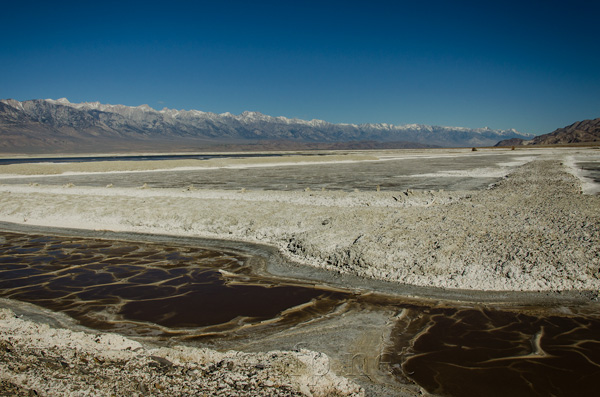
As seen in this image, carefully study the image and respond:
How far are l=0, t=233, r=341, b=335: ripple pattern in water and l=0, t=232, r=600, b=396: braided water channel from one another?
A: 0.02 m

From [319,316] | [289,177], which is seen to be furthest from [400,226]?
[289,177]

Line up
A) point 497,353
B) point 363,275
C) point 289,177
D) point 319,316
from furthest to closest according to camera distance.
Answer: point 289,177 < point 363,275 < point 319,316 < point 497,353

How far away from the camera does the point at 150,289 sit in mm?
8289

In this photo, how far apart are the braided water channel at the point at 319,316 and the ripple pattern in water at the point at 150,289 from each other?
21mm

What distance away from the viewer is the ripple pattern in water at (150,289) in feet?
22.2

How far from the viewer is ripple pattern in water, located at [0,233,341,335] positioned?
677 cm

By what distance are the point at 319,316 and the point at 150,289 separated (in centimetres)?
361

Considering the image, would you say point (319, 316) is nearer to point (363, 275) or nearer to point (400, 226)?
point (363, 275)

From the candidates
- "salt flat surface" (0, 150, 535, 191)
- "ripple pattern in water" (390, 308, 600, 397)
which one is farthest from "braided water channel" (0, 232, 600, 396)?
"salt flat surface" (0, 150, 535, 191)

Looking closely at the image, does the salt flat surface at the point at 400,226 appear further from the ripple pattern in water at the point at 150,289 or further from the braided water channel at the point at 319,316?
the ripple pattern in water at the point at 150,289

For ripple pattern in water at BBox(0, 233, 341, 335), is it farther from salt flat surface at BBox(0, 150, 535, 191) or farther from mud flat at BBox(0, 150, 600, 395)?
salt flat surface at BBox(0, 150, 535, 191)

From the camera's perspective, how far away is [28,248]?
38.7 feet

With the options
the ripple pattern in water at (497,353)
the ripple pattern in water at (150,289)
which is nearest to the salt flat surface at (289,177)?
the ripple pattern in water at (150,289)

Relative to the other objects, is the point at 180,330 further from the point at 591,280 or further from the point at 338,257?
the point at 591,280
